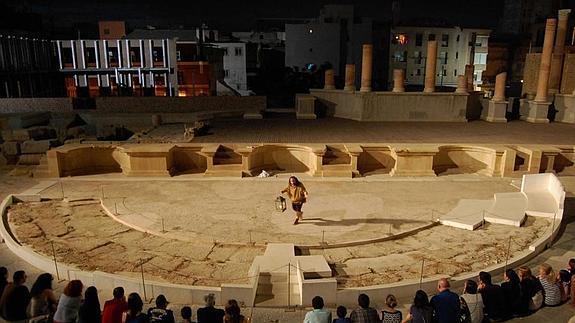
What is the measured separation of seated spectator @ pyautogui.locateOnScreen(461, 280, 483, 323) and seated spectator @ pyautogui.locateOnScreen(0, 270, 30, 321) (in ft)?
19.7

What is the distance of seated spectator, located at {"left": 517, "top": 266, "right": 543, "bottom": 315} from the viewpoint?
6.59 m

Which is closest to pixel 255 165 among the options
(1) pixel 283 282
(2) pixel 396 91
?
(1) pixel 283 282

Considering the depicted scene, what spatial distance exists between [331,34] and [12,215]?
47244 millimetres

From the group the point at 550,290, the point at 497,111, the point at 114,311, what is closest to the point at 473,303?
the point at 550,290

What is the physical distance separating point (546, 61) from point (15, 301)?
74.5ft

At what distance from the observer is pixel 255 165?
14164 mm

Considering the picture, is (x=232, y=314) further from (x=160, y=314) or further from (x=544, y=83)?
(x=544, y=83)

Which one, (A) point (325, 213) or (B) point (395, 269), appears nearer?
(B) point (395, 269)

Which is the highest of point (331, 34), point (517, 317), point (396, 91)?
point (331, 34)

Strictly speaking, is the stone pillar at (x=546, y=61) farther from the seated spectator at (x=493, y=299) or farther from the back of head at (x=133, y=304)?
the back of head at (x=133, y=304)

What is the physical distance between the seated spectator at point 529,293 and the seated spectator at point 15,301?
6988 mm

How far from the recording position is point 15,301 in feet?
19.7

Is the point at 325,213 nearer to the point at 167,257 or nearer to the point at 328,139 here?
the point at 167,257

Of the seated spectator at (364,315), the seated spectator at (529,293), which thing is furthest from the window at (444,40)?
the seated spectator at (364,315)
